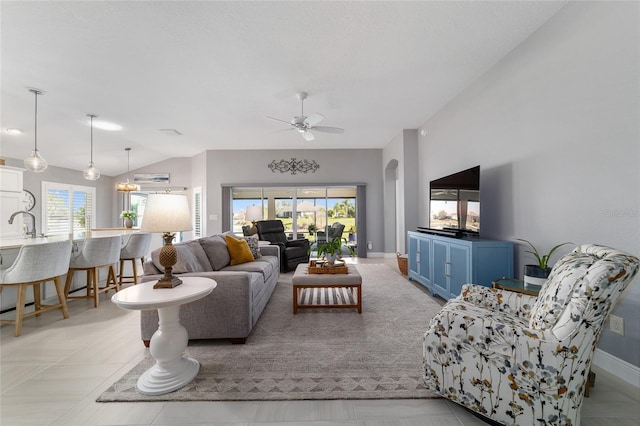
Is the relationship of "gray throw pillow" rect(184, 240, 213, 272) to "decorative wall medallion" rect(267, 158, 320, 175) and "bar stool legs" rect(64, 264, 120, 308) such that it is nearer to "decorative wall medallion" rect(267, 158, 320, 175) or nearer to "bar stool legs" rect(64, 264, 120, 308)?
"bar stool legs" rect(64, 264, 120, 308)

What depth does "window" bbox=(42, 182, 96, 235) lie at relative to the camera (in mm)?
6609

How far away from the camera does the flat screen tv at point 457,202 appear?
10.7 ft

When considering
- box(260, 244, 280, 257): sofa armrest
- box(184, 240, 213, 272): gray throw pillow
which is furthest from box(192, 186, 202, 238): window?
box(184, 240, 213, 272): gray throw pillow

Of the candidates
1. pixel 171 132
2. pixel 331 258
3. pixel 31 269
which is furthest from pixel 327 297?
pixel 171 132

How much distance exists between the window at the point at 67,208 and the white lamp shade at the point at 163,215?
19.2 feet

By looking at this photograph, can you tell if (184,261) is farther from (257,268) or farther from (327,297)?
(327,297)

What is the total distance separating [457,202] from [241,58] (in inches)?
124

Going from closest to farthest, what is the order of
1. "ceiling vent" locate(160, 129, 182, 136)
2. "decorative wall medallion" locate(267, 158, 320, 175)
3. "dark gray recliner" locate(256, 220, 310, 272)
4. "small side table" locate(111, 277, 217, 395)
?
"small side table" locate(111, 277, 217, 395), "dark gray recliner" locate(256, 220, 310, 272), "ceiling vent" locate(160, 129, 182, 136), "decorative wall medallion" locate(267, 158, 320, 175)

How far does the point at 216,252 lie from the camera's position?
3.38 meters

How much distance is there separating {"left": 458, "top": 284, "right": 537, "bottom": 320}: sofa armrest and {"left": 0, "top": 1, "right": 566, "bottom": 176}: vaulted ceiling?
7.58 ft

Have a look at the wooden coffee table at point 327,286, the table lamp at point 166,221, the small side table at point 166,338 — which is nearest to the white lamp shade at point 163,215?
the table lamp at point 166,221

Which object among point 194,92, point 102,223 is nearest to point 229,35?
point 194,92

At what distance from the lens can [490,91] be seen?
3.31 metres

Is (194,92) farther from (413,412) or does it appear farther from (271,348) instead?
(413,412)
